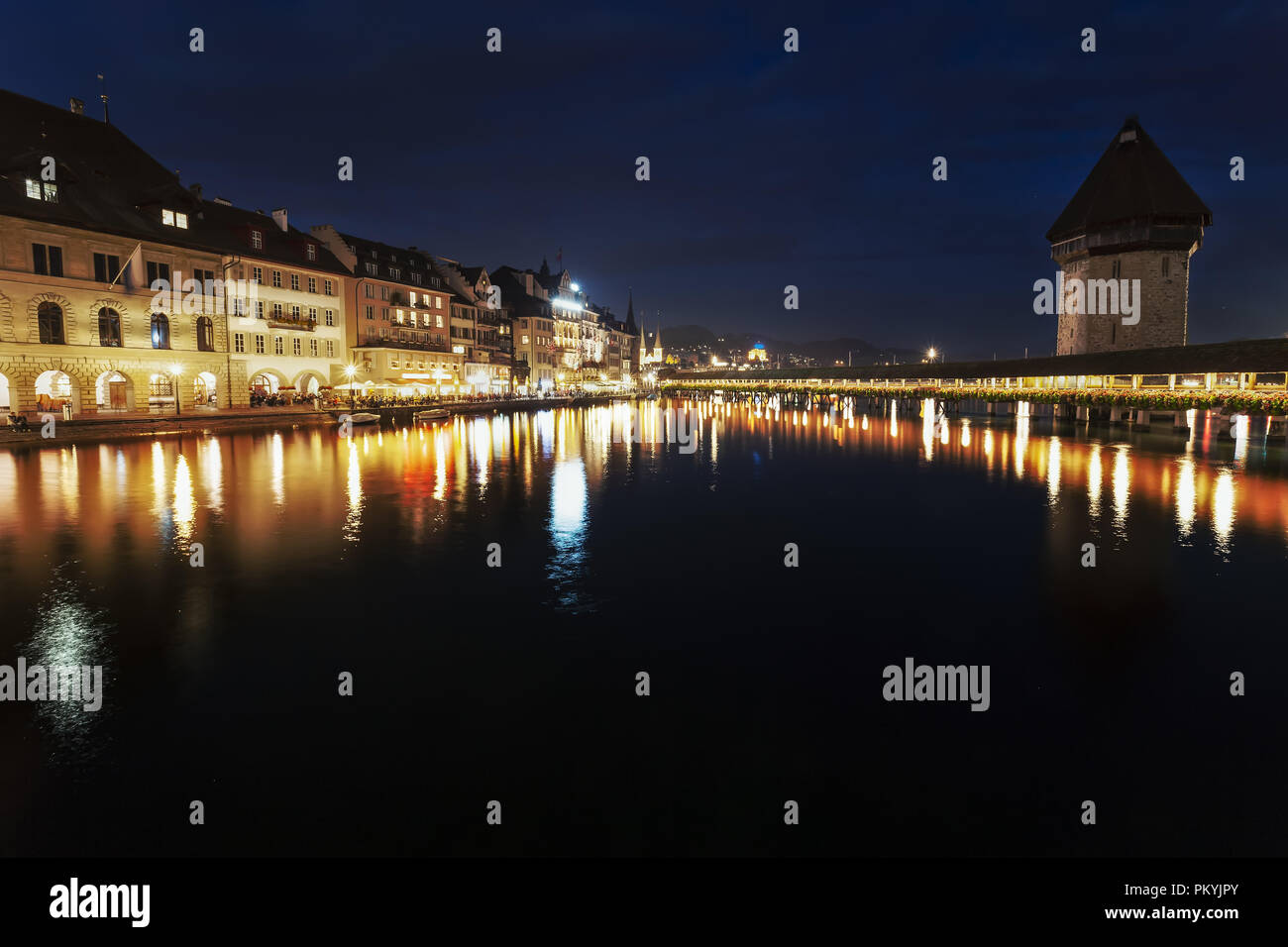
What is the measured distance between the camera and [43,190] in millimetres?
39750

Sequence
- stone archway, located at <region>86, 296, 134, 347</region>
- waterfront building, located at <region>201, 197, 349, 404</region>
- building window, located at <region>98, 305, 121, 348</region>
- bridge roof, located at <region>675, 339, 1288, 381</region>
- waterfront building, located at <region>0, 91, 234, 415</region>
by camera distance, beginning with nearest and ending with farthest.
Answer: waterfront building, located at <region>0, 91, 234, 415</region>
stone archway, located at <region>86, 296, 134, 347</region>
building window, located at <region>98, 305, 121, 348</region>
bridge roof, located at <region>675, 339, 1288, 381</region>
waterfront building, located at <region>201, 197, 349, 404</region>

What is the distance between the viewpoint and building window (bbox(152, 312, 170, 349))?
45344 mm

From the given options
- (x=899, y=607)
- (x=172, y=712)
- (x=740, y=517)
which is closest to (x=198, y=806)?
(x=172, y=712)

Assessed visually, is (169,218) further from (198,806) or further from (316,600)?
(198,806)

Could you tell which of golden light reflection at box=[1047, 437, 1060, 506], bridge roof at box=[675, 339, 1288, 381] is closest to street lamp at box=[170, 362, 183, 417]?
golden light reflection at box=[1047, 437, 1060, 506]

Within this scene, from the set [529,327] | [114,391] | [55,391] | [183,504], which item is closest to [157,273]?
[114,391]

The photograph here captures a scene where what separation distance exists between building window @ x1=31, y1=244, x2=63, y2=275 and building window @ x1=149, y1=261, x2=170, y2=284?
5245mm

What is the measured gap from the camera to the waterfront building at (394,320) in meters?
67.3

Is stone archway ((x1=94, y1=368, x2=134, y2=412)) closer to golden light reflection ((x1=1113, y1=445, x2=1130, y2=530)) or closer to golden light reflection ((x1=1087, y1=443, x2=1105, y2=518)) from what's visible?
golden light reflection ((x1=1087, y1=443, x2=1105, y2=518))

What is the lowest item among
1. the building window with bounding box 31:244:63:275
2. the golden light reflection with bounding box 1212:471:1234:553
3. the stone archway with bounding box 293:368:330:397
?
the golden light reflection with bounding box 1212:471:1234:553

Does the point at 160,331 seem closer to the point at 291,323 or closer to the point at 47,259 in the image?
the point at 47,259

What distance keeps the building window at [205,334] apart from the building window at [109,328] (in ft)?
18.4

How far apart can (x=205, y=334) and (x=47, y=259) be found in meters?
10.4
